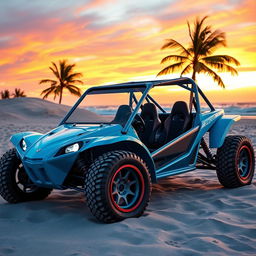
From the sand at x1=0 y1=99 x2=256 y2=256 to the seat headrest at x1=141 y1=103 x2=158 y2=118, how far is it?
111 cm

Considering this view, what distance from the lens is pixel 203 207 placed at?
4.77 metres

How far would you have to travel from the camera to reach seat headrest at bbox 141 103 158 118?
5.93 metres

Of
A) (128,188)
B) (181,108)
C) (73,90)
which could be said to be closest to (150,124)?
(181,108)

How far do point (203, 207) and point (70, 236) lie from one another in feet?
5.76

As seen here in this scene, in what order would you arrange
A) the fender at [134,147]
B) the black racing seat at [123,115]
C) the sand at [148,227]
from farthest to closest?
the black racing seat at [123,115], the fender at [134,147], the sand at [148,227]

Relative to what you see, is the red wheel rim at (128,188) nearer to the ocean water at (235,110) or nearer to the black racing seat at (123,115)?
the black racing seat at (123,115)

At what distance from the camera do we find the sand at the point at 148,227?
134 inches

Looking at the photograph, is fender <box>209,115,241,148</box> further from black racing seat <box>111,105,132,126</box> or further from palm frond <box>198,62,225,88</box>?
palm frond <box>198,62,225,88</box>

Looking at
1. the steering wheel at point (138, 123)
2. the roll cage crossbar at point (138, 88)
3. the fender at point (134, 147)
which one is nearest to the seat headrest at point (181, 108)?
the roll cage crossbar at point (138, 88)

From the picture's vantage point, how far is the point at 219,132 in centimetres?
579

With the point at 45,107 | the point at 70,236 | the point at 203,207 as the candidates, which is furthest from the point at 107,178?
the point at 45,107

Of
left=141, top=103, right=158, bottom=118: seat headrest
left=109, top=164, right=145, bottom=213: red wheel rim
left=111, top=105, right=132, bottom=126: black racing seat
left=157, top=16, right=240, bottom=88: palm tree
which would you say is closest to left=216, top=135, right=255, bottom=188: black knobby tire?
left=141, top=103, right=158, bottom=118: seat headrest

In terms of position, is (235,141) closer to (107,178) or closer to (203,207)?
(203,207)

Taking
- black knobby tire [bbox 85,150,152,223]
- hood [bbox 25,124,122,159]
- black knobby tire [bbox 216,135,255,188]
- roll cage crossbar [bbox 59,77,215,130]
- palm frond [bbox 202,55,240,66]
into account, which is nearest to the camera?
black knobby tire [bbox 85,150,152,223]
